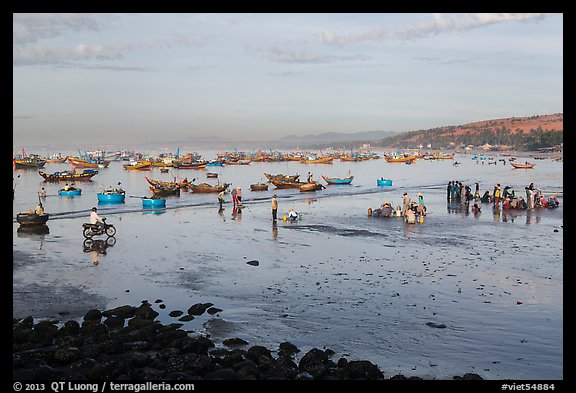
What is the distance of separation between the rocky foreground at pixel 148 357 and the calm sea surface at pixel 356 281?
909mm

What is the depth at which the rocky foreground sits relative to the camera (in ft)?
29.6

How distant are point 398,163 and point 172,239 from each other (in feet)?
361

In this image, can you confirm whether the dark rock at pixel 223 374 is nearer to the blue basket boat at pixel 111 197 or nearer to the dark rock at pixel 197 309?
A: the dark rock at pixel 197 309

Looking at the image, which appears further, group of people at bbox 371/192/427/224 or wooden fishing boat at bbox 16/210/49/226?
group of people at bbox 371/192/427/224

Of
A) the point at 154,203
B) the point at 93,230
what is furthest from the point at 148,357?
the point at 154,203

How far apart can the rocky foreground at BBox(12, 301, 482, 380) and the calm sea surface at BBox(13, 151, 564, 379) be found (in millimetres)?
909

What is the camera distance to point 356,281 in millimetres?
15977

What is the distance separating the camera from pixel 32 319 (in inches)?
478

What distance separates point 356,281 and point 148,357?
7630mm

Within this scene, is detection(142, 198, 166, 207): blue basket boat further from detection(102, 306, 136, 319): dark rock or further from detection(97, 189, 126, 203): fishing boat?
detection(102, 306, 136, 319): dark rock

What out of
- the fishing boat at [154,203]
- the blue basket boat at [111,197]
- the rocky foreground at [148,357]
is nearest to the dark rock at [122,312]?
the rocky foreground at [148,357]

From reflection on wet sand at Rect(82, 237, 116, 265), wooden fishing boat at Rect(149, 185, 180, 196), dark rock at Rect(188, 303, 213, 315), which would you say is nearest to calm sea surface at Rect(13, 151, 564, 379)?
reflection on wet sand at Rect(82, 237, 116, 265)

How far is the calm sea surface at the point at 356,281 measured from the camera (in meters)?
11.0

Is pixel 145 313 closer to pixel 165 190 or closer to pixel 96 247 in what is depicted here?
pixel 96 247
